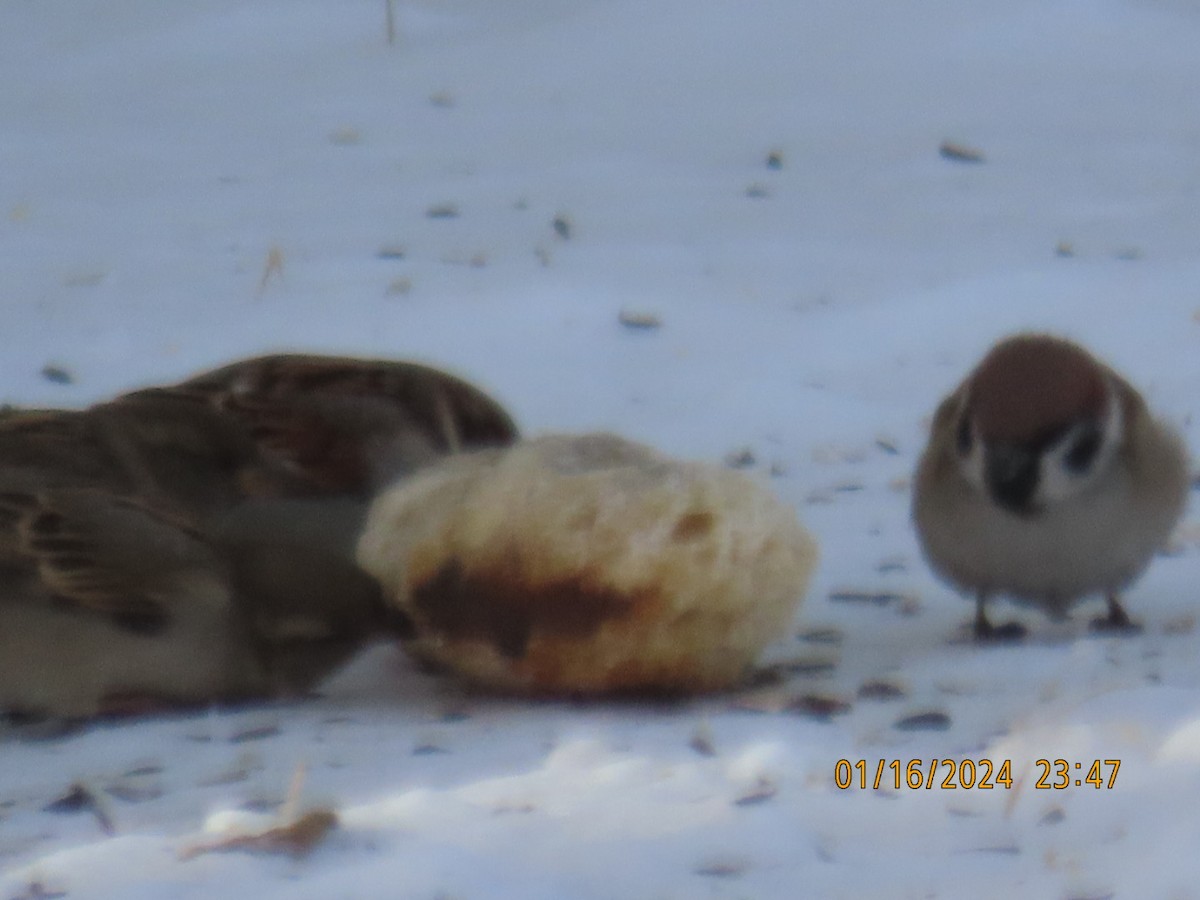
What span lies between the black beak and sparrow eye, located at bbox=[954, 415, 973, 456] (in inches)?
1.8

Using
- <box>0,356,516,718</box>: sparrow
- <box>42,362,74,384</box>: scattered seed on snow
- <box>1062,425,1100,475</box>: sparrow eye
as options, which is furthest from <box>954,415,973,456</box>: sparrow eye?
<box>42,362,74,384</box>: scattered seed on snow

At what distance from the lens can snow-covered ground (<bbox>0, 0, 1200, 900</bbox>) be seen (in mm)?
1773

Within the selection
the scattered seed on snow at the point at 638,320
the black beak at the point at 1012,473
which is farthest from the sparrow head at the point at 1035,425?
the scattered seed on snow at the point at 638,320

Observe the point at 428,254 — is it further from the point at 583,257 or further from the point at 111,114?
the point at 111,114

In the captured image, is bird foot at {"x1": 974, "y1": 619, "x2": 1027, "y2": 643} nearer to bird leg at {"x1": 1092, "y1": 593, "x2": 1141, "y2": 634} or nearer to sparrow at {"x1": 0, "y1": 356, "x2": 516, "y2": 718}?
bird leg at {"x1": 1092, "y1": 593, "x2": 1141, "y2": 634}

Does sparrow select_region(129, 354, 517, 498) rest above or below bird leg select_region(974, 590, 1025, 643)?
above

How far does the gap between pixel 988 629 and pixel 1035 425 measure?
11.4 inches

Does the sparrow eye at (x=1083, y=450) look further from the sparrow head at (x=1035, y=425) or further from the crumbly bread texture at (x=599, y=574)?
the crumbly bread texture at (x=599, y=574)

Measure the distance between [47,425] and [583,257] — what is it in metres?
1.66

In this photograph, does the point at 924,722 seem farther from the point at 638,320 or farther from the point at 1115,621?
the point at 638,320

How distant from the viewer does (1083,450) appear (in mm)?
2682

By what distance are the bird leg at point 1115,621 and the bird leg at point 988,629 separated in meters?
0.10

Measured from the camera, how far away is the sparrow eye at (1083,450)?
2666 mm

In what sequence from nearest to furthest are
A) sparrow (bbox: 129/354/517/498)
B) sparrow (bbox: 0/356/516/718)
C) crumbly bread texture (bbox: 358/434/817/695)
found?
crumbly bread texture (bbox: 358/434/817/695) → sparrow (bbox: 0/356/516/718) → sparrow (bbox: 129/354/517/498)
